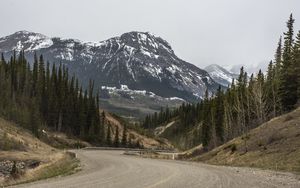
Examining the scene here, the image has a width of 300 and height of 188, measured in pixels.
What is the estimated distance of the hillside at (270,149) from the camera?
38219 mm

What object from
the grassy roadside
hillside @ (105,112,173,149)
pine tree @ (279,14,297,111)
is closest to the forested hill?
pine tree @ (279,14,297,111)

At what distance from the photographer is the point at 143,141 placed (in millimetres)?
163375

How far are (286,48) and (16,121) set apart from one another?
2348 inches

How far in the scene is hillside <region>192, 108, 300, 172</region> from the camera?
38219mm

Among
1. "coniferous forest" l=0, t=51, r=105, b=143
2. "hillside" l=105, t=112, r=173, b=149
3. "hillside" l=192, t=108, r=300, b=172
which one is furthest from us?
"hillside" l=105, t=112, r=173, b=149

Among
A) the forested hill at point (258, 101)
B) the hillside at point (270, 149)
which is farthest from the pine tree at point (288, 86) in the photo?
the hillside at point (270, 149)

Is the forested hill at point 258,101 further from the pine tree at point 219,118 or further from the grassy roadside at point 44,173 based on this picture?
the grassy roadside at point 44,173

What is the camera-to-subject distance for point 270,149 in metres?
44.3

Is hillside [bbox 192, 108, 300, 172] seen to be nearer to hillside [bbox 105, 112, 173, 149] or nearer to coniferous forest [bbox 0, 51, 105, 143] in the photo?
coniferous forest [bbox 0, 51, 105, 143]

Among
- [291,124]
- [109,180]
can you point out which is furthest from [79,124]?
[109,180]

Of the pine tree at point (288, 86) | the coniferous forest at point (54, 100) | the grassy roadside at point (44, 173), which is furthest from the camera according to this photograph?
the coniferous forest at point (54, 100)

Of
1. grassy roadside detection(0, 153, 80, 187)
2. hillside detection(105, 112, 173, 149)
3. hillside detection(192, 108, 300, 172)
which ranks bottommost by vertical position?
grassy roadside detection(0, 153, 80, 187)

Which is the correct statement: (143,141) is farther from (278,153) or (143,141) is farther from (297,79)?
(278,153)

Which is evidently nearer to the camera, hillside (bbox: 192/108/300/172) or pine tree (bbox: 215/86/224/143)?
hillside (bbox: 192/108/300/172)
